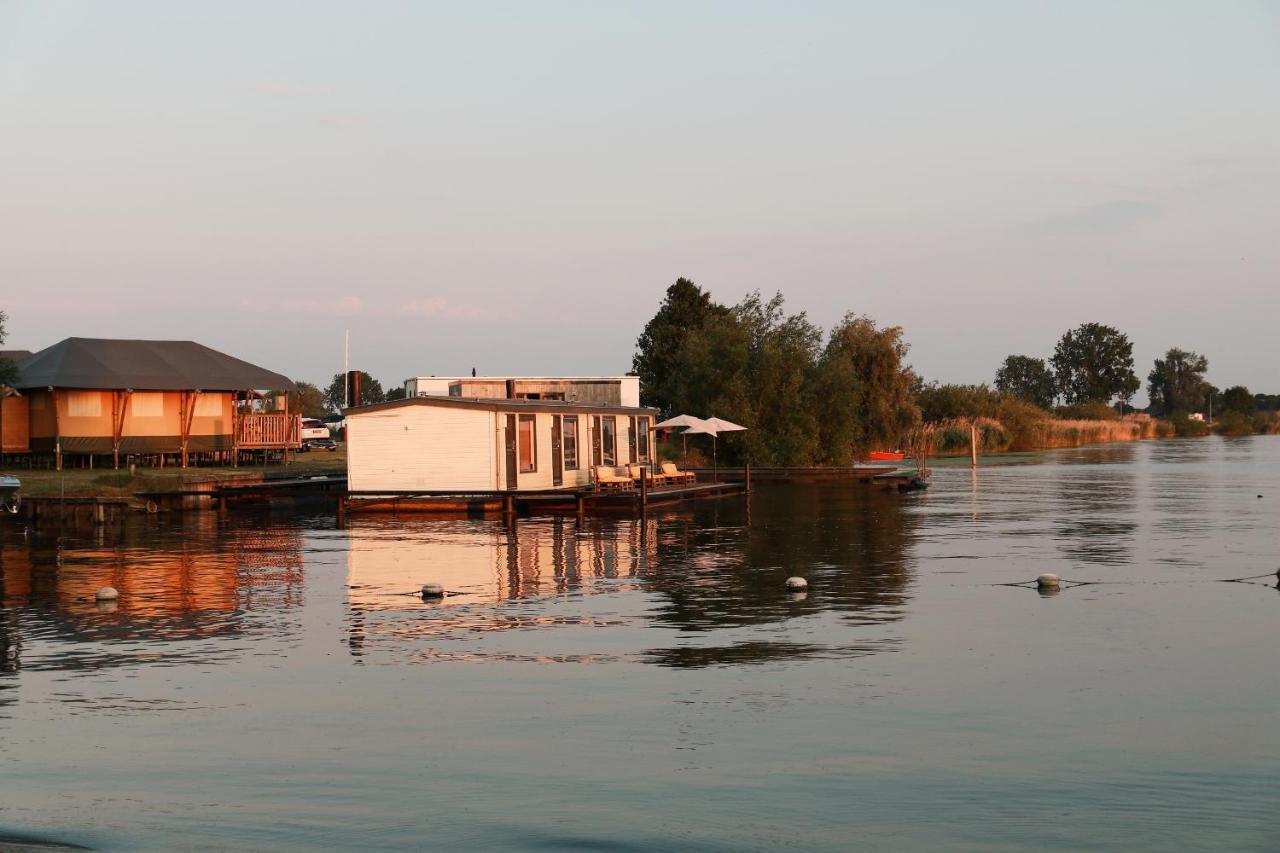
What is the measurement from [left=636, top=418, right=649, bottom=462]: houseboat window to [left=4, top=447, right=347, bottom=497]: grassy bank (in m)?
12.2

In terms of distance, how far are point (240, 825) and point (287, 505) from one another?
132ft

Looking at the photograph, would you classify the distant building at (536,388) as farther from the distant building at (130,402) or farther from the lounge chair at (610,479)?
the lounge chair at (610,479)

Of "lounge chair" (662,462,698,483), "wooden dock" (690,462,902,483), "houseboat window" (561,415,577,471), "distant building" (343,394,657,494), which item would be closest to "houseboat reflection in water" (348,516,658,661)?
"distant building" (343,394,657,494)

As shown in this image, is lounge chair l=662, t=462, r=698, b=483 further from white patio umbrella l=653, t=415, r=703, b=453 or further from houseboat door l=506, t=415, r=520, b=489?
houseboat door l=506, t=415, r=520, b=489

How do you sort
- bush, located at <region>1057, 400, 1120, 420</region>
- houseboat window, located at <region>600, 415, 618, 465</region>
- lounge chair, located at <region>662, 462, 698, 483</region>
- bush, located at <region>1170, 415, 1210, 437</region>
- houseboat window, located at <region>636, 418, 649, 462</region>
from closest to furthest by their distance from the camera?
houseboat window, located at <region>600, 415, 618, 465</region>
lounge chair, located at <region>662, 462, 698, 483</region>
houseboat window, located at <region>636, 418, 649, 462</region>
bush, located at <region>1057, 400, 1120, 420</region>
bush, located at <region>1170, 415, 1210, 437</region>

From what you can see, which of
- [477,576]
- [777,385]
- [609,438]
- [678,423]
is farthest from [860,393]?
[477,576]

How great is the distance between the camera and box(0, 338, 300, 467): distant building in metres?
54.2

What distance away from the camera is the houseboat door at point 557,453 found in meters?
46.6

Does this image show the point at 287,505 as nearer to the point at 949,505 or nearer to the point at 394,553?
the point at 394,553

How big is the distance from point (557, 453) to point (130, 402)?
19974 mm

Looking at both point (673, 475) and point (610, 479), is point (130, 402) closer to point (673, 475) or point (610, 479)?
point (610, 479)

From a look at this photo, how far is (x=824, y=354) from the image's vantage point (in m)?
75.6

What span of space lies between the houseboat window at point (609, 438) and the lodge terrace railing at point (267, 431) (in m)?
17.7

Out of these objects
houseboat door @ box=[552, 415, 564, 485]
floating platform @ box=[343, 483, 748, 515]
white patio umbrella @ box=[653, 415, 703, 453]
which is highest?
white patio umbrella @ box=[653, 415, 703, 453]
